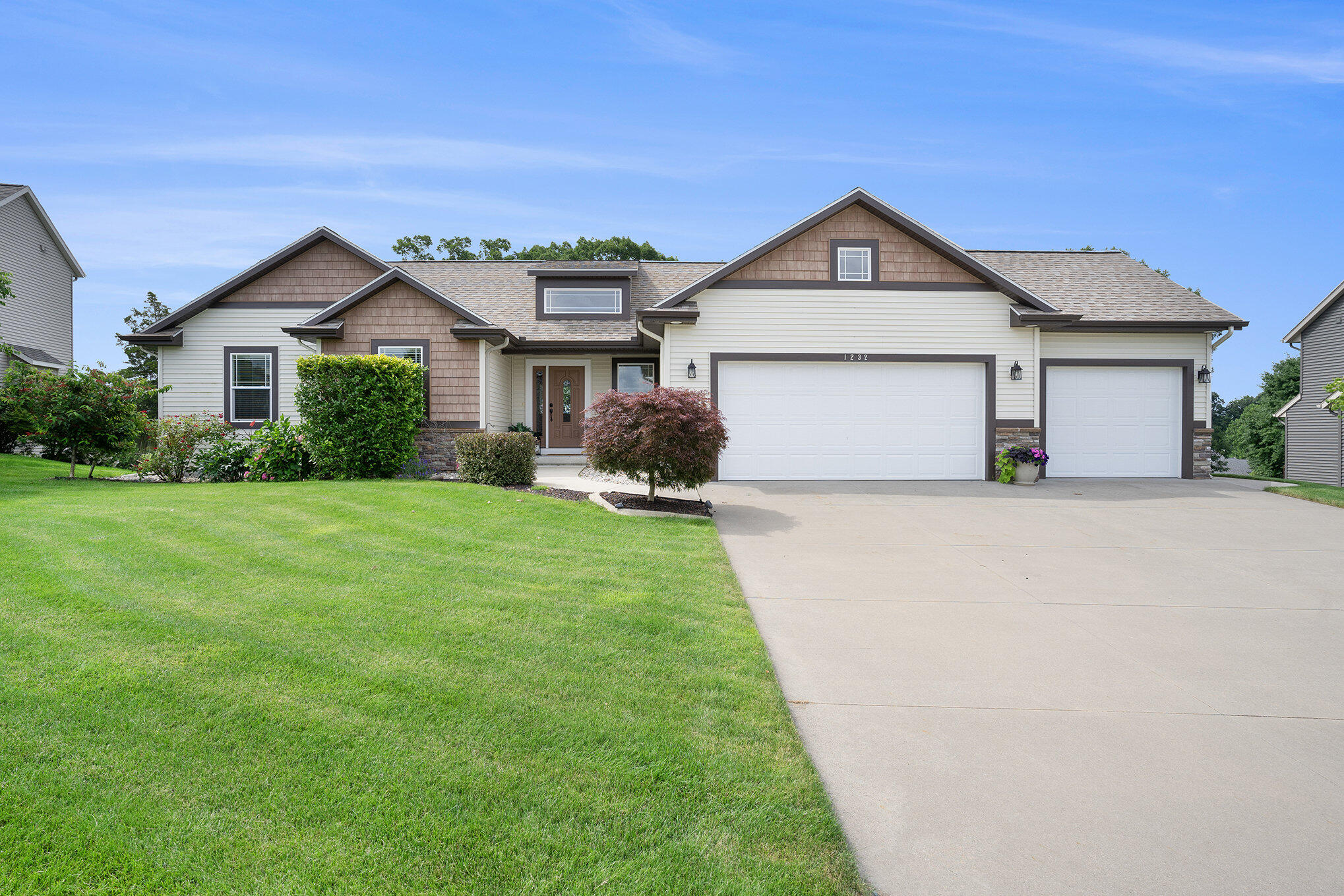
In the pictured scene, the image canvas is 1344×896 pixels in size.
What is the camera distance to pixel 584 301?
1827cm

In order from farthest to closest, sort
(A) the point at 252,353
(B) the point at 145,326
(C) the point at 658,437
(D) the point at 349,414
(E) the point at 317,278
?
(B) the point at 145,326 < (E) the point at 317,278 < (A) the point at 252,353 < (D) the point at 349,414 < (C) the point at 658,437

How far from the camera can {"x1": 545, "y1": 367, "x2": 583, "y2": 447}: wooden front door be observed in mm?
17875

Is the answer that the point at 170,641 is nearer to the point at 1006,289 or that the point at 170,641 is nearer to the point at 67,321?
the point at 1006,289

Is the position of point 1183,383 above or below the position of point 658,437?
above

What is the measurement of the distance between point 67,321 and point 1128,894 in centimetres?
3193

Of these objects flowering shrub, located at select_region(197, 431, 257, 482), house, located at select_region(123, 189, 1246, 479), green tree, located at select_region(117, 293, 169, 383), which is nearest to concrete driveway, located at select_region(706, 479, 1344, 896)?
house, located at select_region(123, 189, 1246, 479)

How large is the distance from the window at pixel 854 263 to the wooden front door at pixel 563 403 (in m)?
7.14

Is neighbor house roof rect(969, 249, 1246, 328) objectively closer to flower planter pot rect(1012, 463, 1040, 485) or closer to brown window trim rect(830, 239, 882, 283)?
flower planter pot rect(1012, 463, 1040, 485)

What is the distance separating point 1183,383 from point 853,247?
7.74 meters

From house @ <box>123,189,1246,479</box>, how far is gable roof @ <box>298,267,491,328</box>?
1.7 inches

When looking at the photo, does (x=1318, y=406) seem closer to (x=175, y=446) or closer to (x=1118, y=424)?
(x=1118, y=424)

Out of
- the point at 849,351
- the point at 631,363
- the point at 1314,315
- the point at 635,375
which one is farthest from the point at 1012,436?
the point at 1314,315

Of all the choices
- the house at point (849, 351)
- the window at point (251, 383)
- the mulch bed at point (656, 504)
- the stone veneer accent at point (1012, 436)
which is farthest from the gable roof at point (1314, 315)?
the window at point (251, 383)

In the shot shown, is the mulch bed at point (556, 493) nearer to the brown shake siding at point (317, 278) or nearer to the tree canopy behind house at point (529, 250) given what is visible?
the brown shake siding at point (317, 278)
